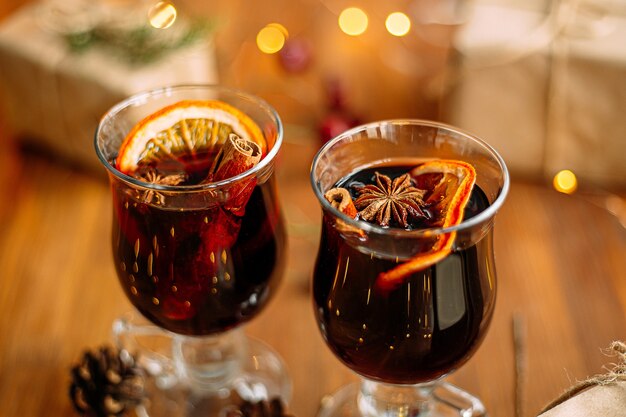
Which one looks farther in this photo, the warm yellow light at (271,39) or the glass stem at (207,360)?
the warm yellow light at (271,39)

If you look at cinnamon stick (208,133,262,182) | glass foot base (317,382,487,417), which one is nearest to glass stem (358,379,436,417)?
glass foot base (317,382,487,417)

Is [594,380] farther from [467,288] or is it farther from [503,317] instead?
[503,317]

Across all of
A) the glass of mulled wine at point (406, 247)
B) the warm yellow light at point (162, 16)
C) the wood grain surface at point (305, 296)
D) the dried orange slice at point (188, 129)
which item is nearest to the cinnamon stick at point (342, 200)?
the glass of mulled wine at point (406, 247)

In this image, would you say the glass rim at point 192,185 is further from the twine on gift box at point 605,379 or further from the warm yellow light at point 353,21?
the warm yellow light at point 353,21

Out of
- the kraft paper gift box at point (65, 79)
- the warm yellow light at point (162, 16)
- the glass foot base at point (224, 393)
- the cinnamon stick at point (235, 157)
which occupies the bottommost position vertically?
the glass foot base at point (224, 393)

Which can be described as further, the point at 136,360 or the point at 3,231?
the point at 3,231

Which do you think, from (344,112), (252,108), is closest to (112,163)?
(252,108)
